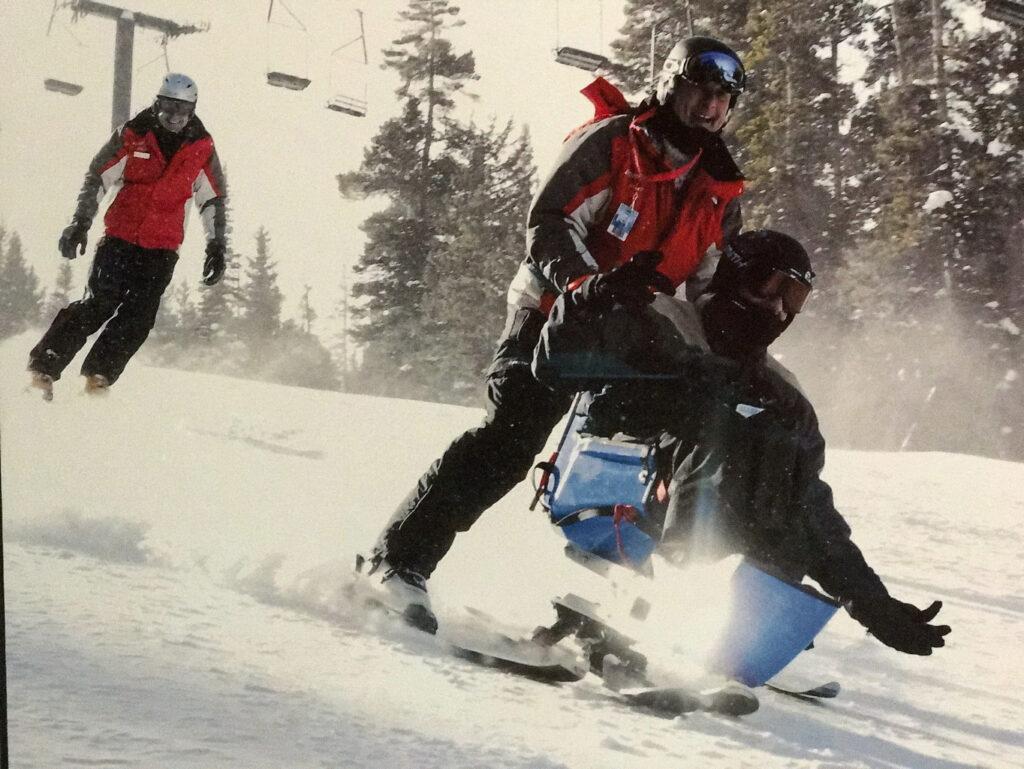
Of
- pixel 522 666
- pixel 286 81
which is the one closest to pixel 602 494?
pixel 522 666

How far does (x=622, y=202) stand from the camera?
1647mm

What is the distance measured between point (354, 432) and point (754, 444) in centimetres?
75

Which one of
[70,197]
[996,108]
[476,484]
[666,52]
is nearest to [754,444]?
[476,484]

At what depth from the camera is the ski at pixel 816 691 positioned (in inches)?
68.0

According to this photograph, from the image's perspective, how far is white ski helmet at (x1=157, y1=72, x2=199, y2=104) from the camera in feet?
5.79

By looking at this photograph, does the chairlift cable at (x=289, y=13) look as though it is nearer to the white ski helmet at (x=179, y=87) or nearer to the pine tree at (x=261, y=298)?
the white ski helmet at (x=179, y=87)

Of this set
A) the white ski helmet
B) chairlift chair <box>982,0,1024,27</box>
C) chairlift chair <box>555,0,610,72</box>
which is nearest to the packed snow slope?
the white ski helmet

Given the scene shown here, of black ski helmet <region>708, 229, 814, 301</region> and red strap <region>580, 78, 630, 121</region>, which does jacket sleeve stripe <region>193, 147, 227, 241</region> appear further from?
black ski helmet <region>708, 229, 814, 301</region>

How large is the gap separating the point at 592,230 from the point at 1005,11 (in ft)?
3.37

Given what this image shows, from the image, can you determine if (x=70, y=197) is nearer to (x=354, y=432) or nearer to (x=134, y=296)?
(x=134, y=296)

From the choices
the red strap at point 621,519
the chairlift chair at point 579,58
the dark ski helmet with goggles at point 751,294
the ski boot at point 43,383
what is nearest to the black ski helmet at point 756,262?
the dark ski helmet with goggles at point 751,294

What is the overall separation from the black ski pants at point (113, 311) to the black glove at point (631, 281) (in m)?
0.86

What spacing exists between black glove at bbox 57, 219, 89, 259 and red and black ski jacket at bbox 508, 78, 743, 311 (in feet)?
2.63

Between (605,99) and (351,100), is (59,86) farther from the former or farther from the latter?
(605,99)
